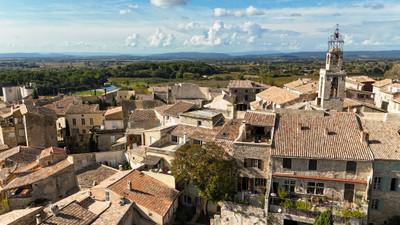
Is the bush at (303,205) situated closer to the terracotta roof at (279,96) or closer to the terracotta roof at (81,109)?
the terracotta roof at (279,96)

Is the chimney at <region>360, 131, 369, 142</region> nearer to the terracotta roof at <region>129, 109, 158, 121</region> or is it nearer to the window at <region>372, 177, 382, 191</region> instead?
the window at <region>372, 177, 382, 191</region>

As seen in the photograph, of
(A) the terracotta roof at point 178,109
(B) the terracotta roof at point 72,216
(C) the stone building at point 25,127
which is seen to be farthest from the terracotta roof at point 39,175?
(A) the terracotta roof at point 178,109

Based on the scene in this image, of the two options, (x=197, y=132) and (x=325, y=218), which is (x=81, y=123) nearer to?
(x=197, y=132)

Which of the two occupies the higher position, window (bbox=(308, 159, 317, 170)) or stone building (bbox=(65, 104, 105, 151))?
window (bbox=(308, 159, 317, 170))

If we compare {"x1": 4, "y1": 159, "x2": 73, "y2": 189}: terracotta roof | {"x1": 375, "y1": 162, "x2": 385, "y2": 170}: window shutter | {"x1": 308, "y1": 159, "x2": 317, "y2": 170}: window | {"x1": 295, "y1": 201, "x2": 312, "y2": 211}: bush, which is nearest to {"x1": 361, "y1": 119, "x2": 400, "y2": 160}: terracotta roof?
{"x1": 375, "y1": 162, "x2": 385, "y2": 170}: window shutter

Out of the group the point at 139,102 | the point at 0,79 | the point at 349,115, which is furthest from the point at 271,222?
the point at 0,79

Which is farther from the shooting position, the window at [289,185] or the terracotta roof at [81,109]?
the terracotta roof at [81,109]
